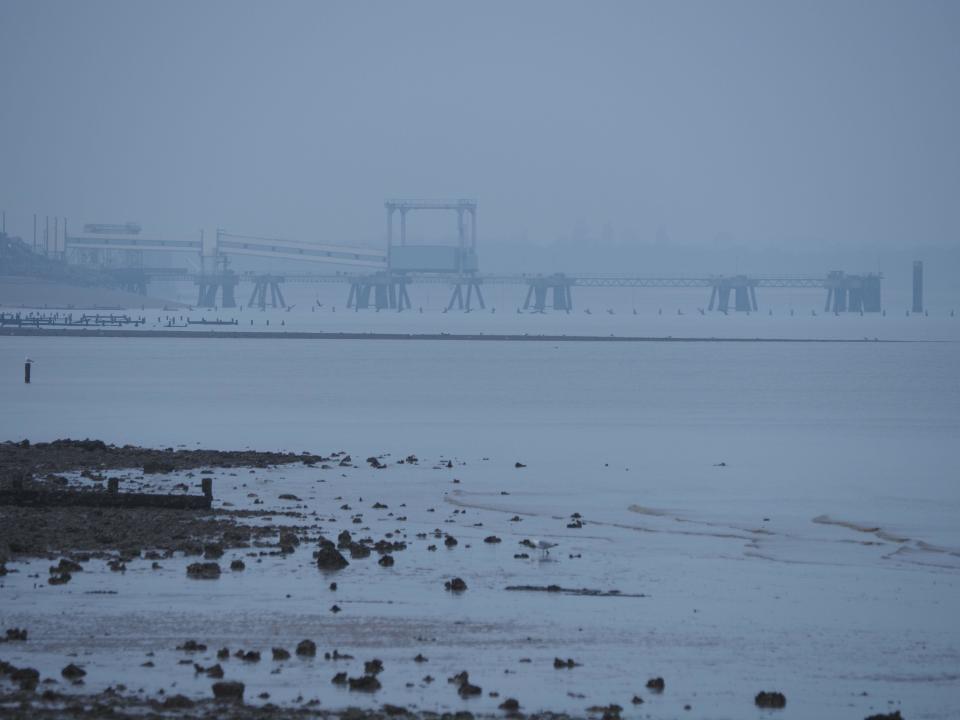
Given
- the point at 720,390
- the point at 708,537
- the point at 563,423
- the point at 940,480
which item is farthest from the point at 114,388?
the point at 708,537

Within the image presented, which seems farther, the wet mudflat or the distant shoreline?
the distant shoreline

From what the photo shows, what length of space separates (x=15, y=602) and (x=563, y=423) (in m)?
27.3

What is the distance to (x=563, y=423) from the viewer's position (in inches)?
1527

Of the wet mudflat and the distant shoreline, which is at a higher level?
the distant shoreline

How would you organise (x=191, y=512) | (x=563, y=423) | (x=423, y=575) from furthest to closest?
(x=563, y=423), (x=191, y=512), (x=423, y=575)

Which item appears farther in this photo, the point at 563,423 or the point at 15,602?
the point at 563,423

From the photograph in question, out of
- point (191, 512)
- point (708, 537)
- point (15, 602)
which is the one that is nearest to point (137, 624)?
point (15, 602)

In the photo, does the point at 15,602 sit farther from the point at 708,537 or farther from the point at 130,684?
the point at 708,537

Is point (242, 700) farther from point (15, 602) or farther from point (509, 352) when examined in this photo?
point (509, 352)

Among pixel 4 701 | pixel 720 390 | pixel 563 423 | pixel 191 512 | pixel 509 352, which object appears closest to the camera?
pixel 4 701

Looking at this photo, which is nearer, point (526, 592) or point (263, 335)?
point (526, 592)

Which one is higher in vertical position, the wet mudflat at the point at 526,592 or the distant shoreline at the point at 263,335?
the distant shoreline at the point at 263,335

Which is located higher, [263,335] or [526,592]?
[263,335]

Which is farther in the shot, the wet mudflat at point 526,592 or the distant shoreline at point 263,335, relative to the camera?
the distant shoreline at point 263,335
